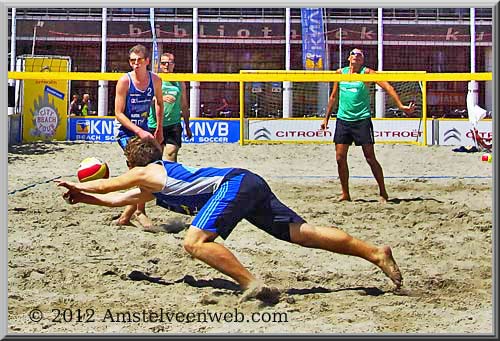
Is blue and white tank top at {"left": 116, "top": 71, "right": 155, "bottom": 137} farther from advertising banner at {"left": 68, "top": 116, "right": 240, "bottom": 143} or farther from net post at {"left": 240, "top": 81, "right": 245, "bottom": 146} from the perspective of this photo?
net post at {"left": 240, "top": 81, "right": 245, "bottom": 146}

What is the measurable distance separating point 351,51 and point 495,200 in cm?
118

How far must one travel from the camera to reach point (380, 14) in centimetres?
471

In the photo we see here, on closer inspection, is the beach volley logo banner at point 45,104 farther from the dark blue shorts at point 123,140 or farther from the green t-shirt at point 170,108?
the green t-shirt at point 170,108

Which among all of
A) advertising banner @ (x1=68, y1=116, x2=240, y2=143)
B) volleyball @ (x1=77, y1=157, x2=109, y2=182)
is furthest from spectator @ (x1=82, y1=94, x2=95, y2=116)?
volleyball @ (x1=77, y1=157, x2=109, y2=182)

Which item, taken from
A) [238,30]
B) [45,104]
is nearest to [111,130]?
[45,104]

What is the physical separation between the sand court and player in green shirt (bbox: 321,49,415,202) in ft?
0.17

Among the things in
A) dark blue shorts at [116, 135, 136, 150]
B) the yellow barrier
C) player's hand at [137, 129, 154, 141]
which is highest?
the yellow barrier

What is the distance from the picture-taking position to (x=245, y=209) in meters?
4.59

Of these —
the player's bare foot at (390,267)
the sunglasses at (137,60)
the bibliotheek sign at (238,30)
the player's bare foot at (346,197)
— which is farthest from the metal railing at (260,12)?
the player's bare foot at (390,267)

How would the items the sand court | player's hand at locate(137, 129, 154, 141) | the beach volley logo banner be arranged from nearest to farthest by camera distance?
the sand court → player's hand at locate(137, 129, 154, 141) → the beach volley logo banner

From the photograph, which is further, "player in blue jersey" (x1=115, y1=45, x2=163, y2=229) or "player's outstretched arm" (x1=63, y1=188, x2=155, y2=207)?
"player in blue jersey" (x1=115, y1=45, x2=163, y2=229)

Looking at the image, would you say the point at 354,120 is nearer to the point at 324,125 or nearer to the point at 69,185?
the point at 324,125

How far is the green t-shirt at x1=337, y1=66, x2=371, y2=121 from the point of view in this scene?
512 cm

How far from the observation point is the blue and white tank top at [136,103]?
4.92 m
